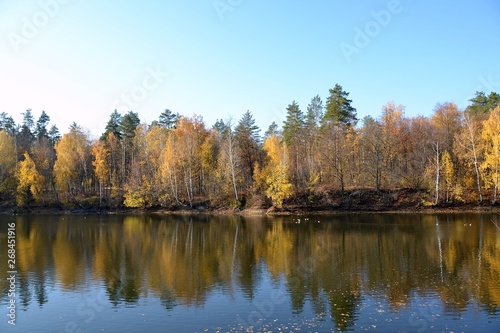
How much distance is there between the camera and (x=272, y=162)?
68688mm

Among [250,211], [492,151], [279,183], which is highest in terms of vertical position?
[492,151]

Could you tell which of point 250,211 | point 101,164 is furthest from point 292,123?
point 101,164

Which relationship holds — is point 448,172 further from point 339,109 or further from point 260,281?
point 260,281

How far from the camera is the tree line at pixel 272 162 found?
6212 centimetres

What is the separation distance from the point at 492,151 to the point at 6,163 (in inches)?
3233

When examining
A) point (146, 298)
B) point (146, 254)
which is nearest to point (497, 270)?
point (146, 298)

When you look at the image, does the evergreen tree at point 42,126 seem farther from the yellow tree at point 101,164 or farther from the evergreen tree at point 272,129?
the evergreen tree at point 272,129

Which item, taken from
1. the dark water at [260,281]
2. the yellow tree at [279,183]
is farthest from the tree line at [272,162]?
the dark water at [260,281]

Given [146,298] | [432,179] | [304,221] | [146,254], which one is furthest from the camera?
[432,179]

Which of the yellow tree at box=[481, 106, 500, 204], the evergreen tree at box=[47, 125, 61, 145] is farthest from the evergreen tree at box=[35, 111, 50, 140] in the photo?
the yellow tree at box=[481, 106, 500, 204]

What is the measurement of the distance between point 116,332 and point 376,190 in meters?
55.8

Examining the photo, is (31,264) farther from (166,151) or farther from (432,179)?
(432,179)

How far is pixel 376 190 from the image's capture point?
64938mm

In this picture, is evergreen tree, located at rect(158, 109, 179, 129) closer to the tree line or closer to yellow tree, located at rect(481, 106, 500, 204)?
the tree line
